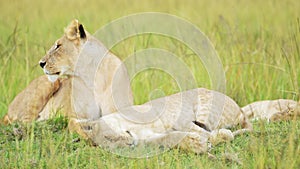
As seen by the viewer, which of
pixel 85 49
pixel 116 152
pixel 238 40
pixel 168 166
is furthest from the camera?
pixel 238 40

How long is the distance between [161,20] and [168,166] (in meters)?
6.45

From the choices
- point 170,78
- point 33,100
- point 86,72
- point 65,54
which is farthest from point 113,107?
point 170,78

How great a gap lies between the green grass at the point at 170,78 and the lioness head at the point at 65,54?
432 mm

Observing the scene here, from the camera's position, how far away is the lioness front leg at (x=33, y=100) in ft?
20.3

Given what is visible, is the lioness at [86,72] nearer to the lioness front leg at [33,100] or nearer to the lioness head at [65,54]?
the lioness head at [65,54]

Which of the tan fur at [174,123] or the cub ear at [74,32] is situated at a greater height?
the cub ear at [74,32]

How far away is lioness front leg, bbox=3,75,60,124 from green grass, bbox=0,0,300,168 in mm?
417

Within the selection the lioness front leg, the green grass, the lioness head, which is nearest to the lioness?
the lioness head

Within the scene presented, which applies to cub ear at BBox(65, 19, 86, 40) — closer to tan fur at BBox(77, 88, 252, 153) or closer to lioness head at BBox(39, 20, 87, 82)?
lioness head at BBox(39, 20, 87, 82)

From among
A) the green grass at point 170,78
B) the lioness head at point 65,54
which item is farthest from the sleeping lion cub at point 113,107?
the green grass at point 170,78

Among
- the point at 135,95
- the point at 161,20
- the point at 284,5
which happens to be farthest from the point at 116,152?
the point at 284,5

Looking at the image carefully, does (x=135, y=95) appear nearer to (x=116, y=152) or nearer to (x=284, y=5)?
(x=116, y=152)

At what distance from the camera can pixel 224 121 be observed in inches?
206

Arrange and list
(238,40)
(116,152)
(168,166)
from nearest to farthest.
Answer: (168,166) < (116,152) < (238,40)
